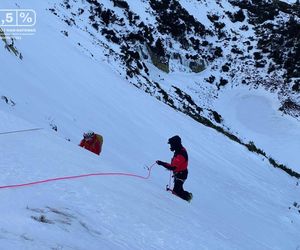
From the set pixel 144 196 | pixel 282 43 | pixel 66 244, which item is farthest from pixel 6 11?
pixel 282 43

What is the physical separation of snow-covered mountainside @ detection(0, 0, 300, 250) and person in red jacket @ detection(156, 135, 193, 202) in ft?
1.83

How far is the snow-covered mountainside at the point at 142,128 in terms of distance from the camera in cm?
549

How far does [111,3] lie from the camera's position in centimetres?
3150

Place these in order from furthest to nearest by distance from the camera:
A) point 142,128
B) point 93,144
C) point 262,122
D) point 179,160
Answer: point 262,122 < point 142,128 < point 93,144 < point 179,160

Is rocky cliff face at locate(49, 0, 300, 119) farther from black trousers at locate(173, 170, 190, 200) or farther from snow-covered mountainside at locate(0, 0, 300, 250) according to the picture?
black trousers at locate(173, 170, 190, 200)

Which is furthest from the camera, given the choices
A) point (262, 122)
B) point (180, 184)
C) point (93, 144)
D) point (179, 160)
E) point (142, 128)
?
point (262, 122)

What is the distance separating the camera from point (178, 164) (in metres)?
9.70

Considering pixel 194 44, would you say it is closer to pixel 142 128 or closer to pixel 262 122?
pixel 262 122

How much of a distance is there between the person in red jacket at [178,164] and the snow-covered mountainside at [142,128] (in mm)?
557

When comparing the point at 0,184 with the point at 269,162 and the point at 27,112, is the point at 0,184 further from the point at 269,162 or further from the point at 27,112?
the point at 269,162

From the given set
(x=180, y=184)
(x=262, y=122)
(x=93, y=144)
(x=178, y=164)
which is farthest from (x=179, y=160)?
(x=262, y=122)

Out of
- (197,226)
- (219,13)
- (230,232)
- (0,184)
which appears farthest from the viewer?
(219,13)

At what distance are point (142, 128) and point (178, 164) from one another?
6596mm

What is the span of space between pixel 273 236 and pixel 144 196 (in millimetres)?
5286
